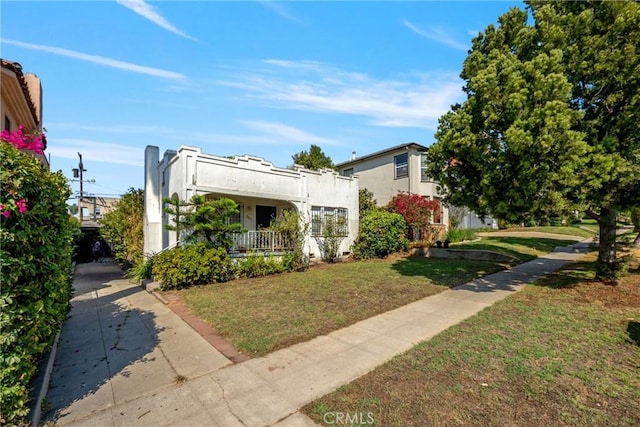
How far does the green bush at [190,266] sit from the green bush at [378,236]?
7718 millimetres

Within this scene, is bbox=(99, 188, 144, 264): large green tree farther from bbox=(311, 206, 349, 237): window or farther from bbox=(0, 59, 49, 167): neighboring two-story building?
bbox=(311, 206, 349, 237): window

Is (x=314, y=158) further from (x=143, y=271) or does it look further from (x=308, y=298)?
(x=308, y=298)

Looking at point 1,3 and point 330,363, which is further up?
point 1,3

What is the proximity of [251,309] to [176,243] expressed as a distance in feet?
16.5

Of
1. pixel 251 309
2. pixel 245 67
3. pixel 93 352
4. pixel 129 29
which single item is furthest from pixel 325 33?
pixel 93 352

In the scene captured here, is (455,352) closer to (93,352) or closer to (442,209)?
(93,352)

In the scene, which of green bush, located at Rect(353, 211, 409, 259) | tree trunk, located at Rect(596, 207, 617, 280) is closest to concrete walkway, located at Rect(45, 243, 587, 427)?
tree trunk, located at Rect(596, 207, 617, 280)

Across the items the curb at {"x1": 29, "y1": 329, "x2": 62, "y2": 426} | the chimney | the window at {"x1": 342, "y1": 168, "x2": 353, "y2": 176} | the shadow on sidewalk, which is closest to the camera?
the curb at {"x1": 29, "y1": 329, "x2": 62, "y2": 426}

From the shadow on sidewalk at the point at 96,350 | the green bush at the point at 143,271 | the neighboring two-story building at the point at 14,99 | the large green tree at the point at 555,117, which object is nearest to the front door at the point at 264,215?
the green bush at the point at 143,271

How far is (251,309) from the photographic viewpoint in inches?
284

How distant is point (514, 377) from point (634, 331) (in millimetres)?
3105

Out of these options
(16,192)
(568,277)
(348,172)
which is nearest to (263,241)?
(16,192)

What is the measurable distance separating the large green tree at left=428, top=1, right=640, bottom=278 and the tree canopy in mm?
19855

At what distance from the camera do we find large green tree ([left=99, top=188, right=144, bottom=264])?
48.0 feet
